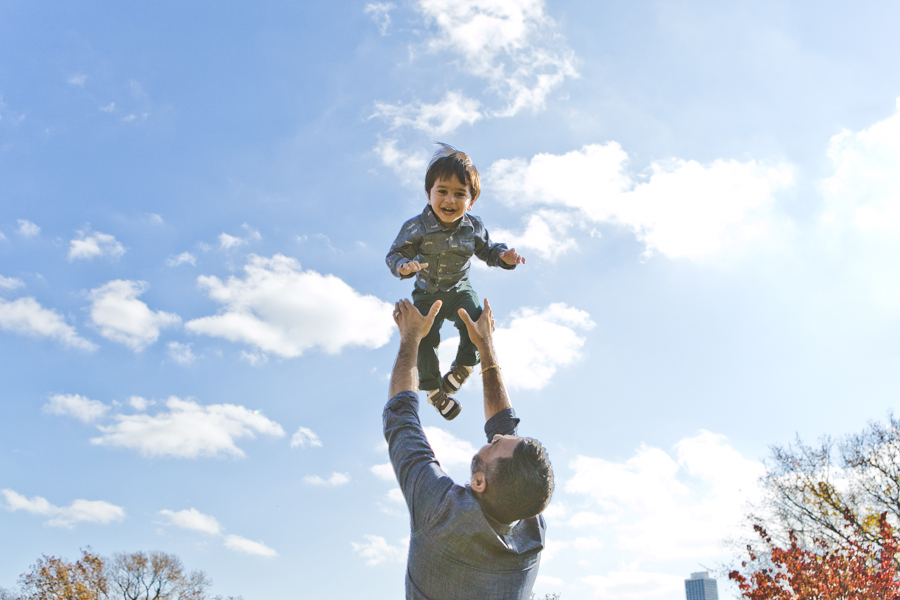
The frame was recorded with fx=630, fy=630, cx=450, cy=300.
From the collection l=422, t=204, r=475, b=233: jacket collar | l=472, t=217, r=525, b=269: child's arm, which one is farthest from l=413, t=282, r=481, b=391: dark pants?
l=422, t=204, r=475, b=233: jacket collar

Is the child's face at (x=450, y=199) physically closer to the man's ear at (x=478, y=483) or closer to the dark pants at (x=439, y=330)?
the dark pants at (x=439, y=330)

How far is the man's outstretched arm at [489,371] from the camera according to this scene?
132 inches

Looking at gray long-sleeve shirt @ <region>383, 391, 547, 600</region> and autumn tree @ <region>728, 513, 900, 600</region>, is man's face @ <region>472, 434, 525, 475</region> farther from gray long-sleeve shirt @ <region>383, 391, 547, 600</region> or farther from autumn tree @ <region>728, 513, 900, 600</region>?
autumn tree @ <region>728, 513, 900, 600</region>

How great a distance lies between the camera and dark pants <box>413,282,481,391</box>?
465 centimetres

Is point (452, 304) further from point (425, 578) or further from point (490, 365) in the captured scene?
point (425, 578)

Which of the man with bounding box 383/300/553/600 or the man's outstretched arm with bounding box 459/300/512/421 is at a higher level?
the man's outstretched arm with bounding box 459/300/512/421

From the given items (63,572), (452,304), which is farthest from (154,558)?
(452,304)

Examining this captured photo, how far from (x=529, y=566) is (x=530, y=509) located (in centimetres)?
28

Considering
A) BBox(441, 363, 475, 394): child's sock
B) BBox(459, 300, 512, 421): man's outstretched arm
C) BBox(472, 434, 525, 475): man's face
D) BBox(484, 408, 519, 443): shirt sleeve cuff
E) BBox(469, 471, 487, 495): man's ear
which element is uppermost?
BBox(441, 363, 475, 394): child's sock

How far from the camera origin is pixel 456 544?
2.45 m

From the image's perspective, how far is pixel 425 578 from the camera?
2492mm

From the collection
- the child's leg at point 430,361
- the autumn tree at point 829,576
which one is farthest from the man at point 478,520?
the autumn tree at point 829,576

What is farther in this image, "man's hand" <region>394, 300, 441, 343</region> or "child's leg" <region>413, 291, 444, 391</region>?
"child's leg" <region>413, 291, 444, 391</region>

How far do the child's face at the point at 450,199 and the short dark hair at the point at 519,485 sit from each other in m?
2.10
